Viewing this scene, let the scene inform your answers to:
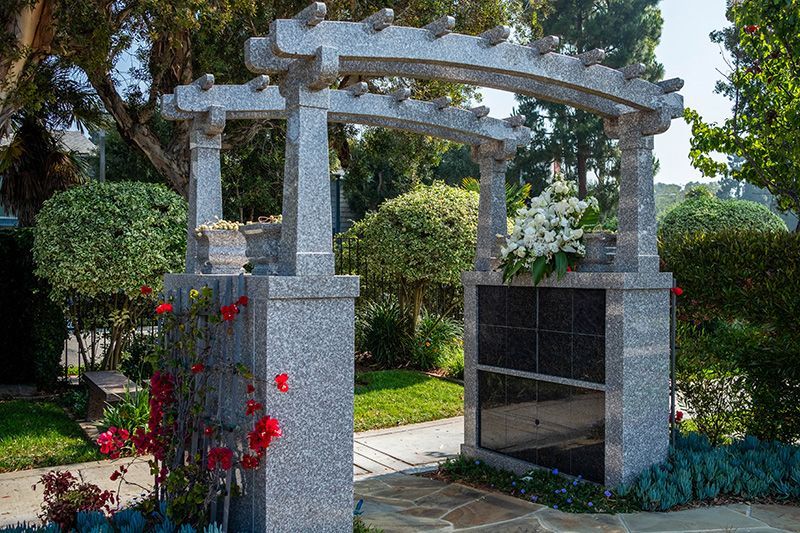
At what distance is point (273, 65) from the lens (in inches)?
163

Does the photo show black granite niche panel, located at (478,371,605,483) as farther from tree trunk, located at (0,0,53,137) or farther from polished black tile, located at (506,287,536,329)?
tree trunk, located at (0,0,53,137)

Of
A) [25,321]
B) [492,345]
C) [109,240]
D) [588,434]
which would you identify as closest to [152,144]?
[25,321]

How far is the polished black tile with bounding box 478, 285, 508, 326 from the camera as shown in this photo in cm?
615

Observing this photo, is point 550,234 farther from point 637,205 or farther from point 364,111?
point 364,111

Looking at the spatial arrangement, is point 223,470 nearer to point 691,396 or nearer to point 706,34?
point 691,396

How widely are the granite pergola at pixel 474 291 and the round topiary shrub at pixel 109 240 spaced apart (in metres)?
2.82

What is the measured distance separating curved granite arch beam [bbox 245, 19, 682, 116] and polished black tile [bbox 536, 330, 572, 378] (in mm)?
1789

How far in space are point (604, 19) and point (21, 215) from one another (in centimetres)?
2193

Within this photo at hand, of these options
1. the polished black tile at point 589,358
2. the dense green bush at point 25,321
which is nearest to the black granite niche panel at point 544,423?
the polished black tile at point 589,358

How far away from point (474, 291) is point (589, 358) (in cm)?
135

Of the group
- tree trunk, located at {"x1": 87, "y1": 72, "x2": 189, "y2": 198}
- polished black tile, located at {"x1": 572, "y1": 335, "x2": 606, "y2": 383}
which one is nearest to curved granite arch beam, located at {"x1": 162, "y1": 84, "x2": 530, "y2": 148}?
polished black tile, located at {"x1": 572, "y1": 335, "x2": 606, "y2": 383}

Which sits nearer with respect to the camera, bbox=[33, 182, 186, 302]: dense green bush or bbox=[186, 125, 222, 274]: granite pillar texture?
bbox=[186, 125, 222, 274]: granite pillar texture

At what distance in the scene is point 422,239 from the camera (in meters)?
11.0

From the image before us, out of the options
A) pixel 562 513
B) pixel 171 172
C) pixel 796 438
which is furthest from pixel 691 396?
pixel 171 172
